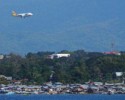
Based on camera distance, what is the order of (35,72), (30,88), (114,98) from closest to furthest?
(114,98)
(30,88)
(35,72)

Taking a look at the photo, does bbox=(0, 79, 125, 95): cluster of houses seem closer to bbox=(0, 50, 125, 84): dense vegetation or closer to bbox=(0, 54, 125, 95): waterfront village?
bbox=(0, 54, 125, 95): waterfront village

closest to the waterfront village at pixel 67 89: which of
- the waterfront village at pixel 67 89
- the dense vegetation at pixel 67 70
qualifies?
the waterfront village at pixel 67 89

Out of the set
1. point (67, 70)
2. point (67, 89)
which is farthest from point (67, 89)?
point (67, 70)

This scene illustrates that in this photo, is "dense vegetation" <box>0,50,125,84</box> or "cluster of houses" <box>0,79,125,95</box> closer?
"cluster of houses" <box>0,79,125,95</box>

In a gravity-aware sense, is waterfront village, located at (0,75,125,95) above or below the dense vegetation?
below

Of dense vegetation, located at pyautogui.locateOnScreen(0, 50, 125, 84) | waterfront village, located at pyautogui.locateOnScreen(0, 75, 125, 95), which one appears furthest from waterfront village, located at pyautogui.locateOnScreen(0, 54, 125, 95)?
dense vegetation, located at pyautogui.locateOnScreen(0, 50, 125, 84)

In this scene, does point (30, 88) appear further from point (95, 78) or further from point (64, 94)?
point (95, 78)

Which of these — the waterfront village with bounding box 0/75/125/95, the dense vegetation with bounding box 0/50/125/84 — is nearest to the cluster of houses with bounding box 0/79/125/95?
the waterfront village with bounding box 0/75/125/95

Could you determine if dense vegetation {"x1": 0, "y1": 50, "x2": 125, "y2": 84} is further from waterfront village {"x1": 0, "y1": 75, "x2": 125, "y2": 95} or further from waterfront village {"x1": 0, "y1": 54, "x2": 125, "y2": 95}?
waterfront village {"x1": 0, "y1": 75, "x2": 125, "y2": 95}

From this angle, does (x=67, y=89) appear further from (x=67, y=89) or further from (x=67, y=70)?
(x=67, y=70)

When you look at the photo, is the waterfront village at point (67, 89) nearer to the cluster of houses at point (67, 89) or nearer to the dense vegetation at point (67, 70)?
the cluster of houses at point (67, 89)

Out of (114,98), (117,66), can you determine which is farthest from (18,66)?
(114,98)
